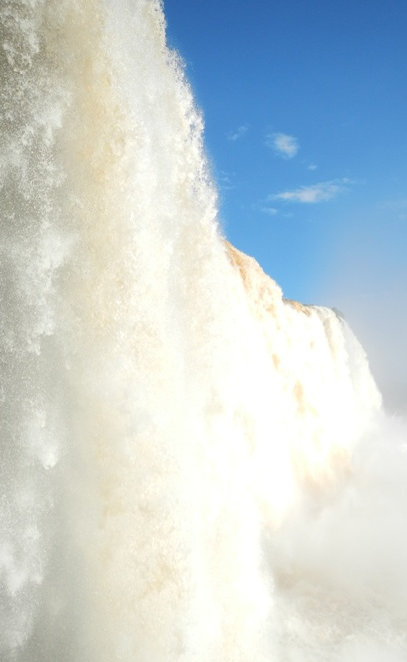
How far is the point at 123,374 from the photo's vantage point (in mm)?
4074

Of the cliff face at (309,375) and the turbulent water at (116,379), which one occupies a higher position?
the cliff face at (309,375)

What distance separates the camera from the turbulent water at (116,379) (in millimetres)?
3500

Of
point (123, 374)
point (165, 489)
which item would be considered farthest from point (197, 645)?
point (123, 374)

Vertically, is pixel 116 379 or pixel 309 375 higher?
pixel 309 375

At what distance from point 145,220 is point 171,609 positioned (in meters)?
3.26

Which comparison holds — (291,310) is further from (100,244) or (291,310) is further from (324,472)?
(100,244)

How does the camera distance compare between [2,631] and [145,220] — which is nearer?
[2,631]

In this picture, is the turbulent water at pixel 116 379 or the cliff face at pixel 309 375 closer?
the turbulent water at pixel 116 379

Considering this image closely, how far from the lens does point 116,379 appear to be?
158 inches

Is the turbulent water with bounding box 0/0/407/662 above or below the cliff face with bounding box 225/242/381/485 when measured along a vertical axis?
below

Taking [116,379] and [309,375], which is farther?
[309,375]

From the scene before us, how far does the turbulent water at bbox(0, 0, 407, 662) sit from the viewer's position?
3500 mm

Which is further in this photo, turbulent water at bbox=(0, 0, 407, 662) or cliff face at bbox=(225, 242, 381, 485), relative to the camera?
cliff face at bbox=(225, 242, 381, 485)

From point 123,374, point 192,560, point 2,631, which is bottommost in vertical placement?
point 2,631
